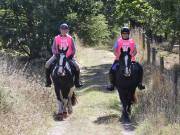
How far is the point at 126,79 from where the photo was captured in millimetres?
14273

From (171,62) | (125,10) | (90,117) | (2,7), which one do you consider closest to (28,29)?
(2,7)

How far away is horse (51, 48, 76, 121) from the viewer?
14688mm

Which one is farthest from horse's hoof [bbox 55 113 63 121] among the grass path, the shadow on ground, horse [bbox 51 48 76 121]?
the shadow on ground

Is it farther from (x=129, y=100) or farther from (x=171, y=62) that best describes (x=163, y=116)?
(x=171, y=62)

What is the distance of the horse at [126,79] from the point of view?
14.1m

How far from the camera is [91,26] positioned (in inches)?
1030

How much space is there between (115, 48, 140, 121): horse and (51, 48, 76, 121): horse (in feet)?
4.83

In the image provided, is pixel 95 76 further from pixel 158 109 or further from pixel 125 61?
pixel 158 109

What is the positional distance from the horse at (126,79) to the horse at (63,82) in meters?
1.47

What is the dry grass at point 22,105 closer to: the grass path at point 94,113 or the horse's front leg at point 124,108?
the grass path at point 94,113

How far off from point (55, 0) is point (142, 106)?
10.0 meters

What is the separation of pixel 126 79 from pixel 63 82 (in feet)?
6.46

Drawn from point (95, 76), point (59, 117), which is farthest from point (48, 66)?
point (95, 76)

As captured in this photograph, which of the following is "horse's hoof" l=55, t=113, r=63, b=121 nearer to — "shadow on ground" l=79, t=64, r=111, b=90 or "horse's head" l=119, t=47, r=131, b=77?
"horse's head" l=119, t=47, r=131, b=77
